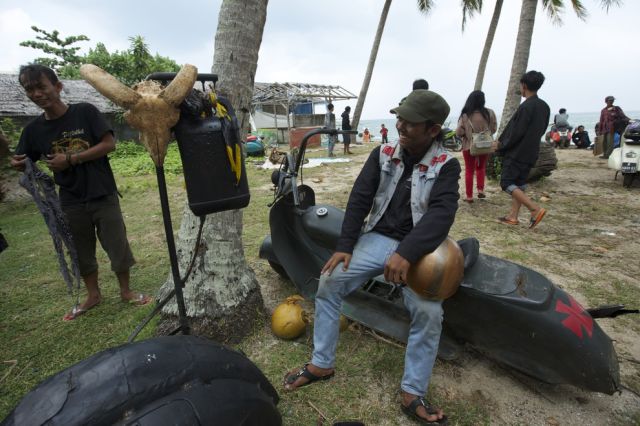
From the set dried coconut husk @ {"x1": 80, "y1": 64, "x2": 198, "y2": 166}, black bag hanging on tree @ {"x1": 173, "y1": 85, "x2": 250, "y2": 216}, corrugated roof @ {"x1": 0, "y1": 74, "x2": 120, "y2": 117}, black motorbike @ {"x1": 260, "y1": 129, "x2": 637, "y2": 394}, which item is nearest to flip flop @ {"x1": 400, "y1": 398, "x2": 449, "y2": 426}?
A: black motorbike @ {"x1": 260, "y1": 129, "x2": 637, "y2": 394}

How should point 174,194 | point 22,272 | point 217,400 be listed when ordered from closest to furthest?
point 217,400 → point 22,272 → point 174,194

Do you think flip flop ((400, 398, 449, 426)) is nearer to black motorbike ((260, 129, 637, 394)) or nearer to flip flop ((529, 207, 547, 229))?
black motorbike ((260, 129, 637, 394))

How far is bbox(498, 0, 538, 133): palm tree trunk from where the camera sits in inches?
291

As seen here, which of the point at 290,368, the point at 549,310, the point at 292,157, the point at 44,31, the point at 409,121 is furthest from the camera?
the point at 44,31

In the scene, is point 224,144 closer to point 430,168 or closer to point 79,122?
point 430,168

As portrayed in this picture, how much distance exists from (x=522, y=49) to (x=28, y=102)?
19.4 m

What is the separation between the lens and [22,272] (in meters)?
4.18

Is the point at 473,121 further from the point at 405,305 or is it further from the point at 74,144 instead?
the point at 74,144

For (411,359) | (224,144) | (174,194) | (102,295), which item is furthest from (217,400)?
(174,194)

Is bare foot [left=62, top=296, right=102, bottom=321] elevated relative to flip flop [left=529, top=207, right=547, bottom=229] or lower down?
lower down

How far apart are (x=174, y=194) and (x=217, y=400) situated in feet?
25.3

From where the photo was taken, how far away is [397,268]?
1.93m

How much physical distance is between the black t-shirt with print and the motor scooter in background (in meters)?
16.5

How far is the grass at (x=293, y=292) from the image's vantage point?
2197 millimetres
